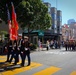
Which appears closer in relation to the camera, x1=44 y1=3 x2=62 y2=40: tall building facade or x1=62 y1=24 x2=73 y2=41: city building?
x1=44 y1=3 x2=62 y2=40: tall building facade

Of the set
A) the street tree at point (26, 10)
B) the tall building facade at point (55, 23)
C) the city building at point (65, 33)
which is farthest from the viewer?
the city building at point (65, 33)

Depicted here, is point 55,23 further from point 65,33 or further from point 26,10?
point 26,10

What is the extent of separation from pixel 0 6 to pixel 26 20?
3645mm

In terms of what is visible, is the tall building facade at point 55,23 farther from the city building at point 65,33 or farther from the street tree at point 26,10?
the street tree at point 26,10

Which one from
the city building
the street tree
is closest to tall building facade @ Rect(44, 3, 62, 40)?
the city building

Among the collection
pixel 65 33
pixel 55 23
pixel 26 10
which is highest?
pixel 55 23

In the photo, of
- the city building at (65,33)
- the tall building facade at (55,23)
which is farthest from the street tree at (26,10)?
the city building at (65,33)

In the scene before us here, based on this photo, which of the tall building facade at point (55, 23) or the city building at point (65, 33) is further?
the city building at point (65, 33)

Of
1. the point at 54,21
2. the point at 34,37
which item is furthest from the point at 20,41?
the point at 54,21

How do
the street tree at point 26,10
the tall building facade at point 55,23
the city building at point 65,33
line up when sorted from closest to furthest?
the street tree at point 26,10 → the tall building facade at point 55,23 → the city building at point 65,33

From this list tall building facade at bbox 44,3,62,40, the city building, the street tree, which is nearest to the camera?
the street tree

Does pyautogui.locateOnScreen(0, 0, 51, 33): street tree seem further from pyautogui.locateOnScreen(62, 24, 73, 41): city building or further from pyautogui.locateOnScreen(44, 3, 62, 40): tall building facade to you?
pyautogui.locateOnScreen(62, 24, 73, 41): city building

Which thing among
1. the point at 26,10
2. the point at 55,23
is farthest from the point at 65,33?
the point at 26,10

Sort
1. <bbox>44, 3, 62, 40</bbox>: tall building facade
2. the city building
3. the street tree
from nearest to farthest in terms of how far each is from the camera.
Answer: the street tree, <bbox>44, 3, 62, 40</bbox>: tall building facade, the city building
